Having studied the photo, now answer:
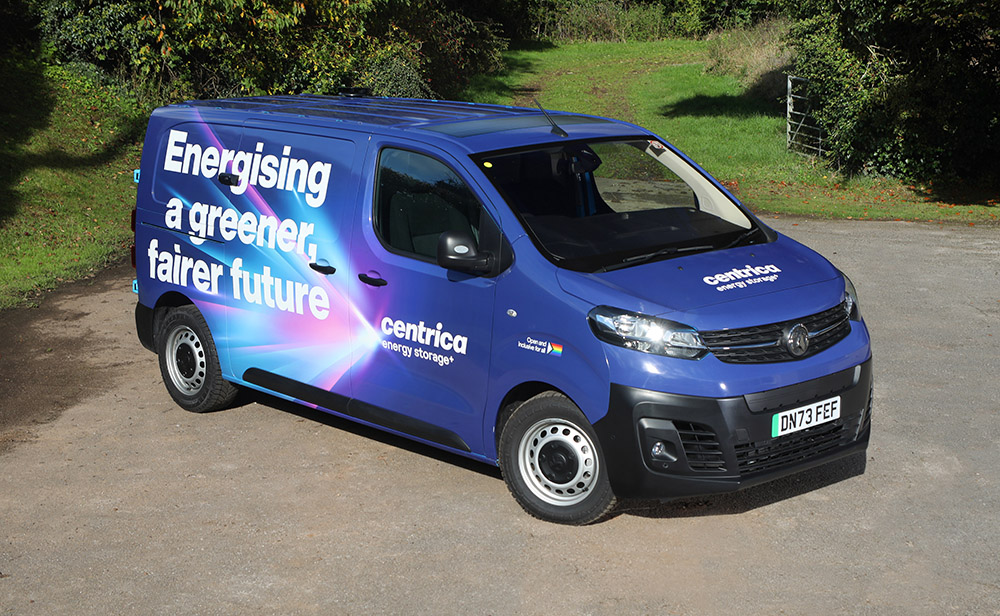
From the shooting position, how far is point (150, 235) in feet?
25.0

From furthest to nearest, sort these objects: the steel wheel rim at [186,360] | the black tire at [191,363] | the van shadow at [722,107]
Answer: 1. the van shadow at [722,107]
2. the steel wheel rim at [186,360]
3. the black tire at [191,363]

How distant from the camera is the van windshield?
5582 mm

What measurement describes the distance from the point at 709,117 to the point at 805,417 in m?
23.8

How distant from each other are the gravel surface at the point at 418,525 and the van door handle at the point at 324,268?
3.96 feet

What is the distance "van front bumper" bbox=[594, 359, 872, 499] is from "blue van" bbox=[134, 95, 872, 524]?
0.01m

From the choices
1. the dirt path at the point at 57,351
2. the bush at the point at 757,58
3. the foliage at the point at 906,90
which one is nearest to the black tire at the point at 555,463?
the dirt path at the point at 57,351

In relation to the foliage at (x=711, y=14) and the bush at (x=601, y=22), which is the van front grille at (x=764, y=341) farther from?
the bush at (x=601, y=22)

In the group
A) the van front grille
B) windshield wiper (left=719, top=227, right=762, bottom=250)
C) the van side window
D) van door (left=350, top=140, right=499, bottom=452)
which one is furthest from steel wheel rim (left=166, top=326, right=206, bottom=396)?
the van front grille

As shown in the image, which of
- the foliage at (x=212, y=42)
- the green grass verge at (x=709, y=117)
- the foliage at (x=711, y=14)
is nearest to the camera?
the green grass verge at (x=709, y=117)

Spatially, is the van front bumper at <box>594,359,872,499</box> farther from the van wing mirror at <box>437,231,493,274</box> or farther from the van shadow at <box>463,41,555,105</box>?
the van shadow at <box>463,41,555,105</box>

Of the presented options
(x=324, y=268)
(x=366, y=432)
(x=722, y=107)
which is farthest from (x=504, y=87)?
(x=324, y=268)

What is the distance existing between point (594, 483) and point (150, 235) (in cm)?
402

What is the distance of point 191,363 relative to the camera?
7.52 metres

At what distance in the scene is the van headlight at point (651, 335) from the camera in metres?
4.99
